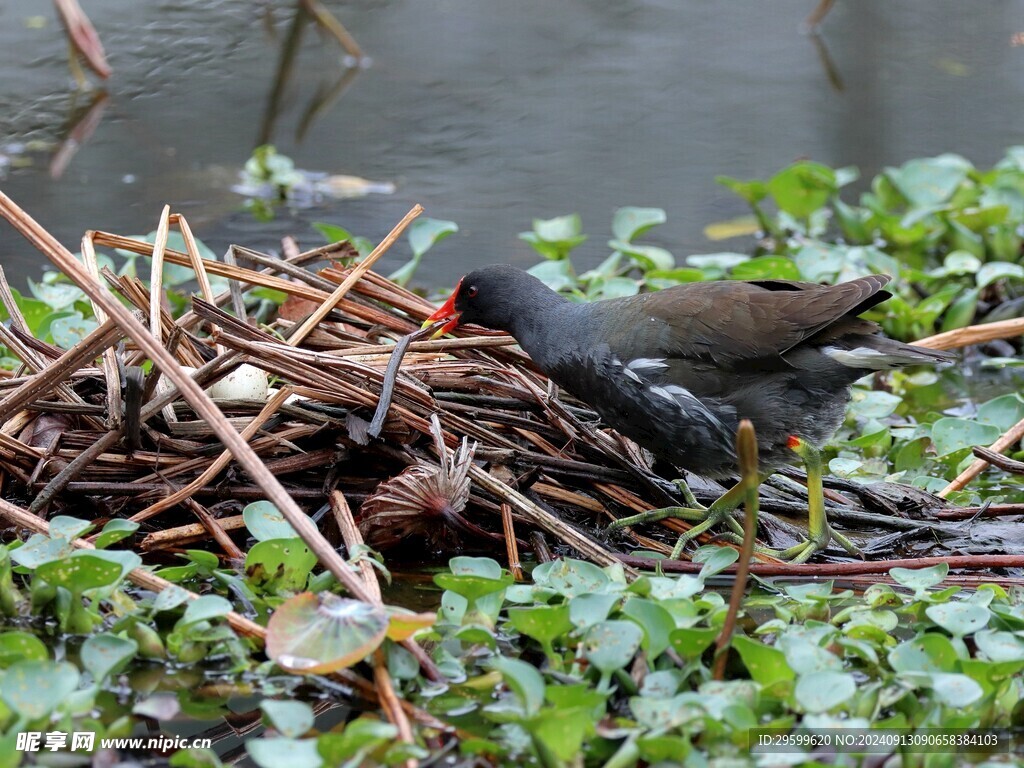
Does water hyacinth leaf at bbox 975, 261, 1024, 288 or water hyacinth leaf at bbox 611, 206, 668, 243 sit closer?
water hyacinth leaf at bbox 975, 261, 1024, 288

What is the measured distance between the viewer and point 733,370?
2.97 metres

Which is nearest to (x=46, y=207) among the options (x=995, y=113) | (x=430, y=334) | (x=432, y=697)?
(x=430, y=334)

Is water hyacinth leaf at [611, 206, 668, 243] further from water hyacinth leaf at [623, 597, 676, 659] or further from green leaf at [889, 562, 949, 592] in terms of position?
water hyacinth leaf at [623, 597, 676, 659]

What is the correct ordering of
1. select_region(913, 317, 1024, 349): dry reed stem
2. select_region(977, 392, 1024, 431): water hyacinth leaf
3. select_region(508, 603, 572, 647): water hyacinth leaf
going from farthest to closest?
select_region(913, 317, 1024, 349): dry reed stem
select_region(977, 392, 1024, 431): water hyacinth leaf
select_region(508, 603, 572, 647): water hyacinth leaf

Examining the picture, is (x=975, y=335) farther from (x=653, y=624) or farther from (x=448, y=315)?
(x=653, y=624)

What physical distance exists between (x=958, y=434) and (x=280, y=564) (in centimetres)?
200

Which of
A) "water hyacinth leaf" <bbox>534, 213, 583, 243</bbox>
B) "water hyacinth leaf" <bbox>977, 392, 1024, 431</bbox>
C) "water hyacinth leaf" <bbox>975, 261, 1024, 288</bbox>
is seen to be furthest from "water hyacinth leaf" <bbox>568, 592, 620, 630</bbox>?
"water hyacinth leaf" <bbox>975, 261, 1024, 288</bbox>

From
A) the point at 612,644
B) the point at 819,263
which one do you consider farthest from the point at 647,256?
the point at 612,644

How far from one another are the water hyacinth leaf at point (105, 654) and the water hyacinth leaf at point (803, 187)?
12.6ft

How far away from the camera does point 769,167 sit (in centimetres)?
638

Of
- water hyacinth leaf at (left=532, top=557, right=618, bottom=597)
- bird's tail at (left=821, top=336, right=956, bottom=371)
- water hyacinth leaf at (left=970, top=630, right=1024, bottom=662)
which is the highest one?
bird's tail at (left=821, top=336, right=956, bottom=371)

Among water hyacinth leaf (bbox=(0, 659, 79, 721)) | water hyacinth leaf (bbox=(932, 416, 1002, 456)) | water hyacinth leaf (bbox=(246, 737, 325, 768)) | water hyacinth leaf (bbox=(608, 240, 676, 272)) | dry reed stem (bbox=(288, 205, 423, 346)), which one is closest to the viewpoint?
water hyacinth leaf (bbox=(246, 737, 325, 768))

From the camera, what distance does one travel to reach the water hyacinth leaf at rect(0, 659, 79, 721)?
201 cm

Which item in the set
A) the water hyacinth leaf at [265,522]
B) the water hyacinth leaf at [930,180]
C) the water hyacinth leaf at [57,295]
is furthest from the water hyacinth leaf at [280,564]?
the water hyacinth leaf at [930,180]
